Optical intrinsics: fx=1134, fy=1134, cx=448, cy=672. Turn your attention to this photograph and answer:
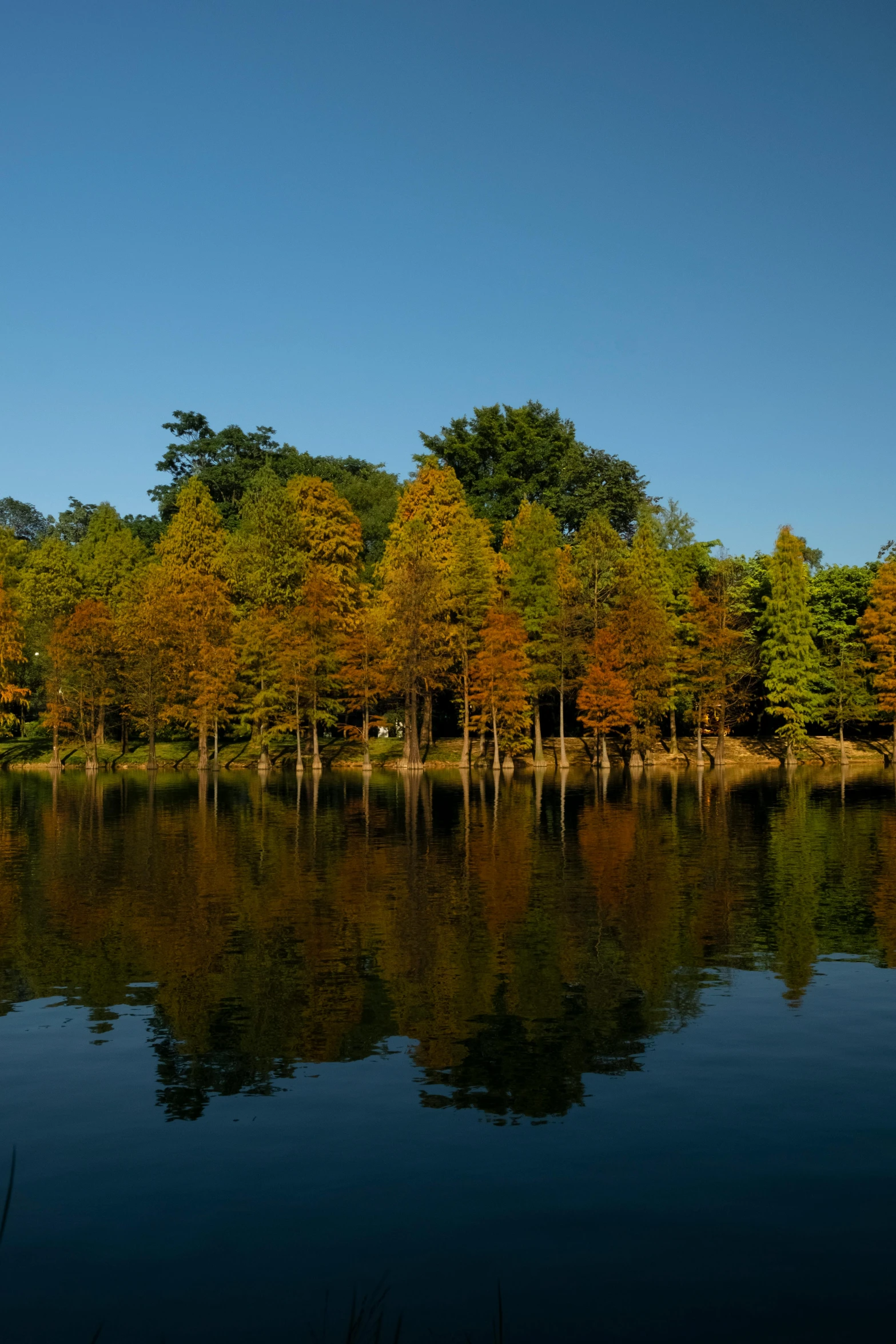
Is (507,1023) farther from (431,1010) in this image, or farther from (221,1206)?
(221,1206)

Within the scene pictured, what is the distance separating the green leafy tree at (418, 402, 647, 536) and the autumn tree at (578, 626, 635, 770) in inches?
1033

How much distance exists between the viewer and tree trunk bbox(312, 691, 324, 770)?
264 feet

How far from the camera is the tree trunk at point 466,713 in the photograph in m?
80.2

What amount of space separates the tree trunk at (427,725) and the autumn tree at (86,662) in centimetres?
2385

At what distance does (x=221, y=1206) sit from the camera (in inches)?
401

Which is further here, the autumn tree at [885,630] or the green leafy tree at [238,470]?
the green leafy tree at [238,470]

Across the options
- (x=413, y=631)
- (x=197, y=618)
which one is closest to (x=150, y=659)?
(x=197, y=618)

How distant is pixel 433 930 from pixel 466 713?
5932 centimetres

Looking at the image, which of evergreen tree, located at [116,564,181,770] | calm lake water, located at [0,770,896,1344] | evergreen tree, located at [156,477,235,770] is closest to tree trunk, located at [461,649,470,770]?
evergreen tree, located at [156,477,235,770]

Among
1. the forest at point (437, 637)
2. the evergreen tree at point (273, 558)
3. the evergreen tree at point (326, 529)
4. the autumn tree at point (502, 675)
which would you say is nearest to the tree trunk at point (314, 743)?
the forest at point (437, 637)

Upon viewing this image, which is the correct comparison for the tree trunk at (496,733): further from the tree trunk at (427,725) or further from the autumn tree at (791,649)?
the autumn tree at (791,649)

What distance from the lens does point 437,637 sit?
3063 inches

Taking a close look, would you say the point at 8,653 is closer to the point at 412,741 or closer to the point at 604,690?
the point at 412,741

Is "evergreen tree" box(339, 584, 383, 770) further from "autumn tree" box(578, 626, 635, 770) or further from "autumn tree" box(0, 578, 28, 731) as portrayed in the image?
"autumn tree" box(0, 578, 28, 731)
